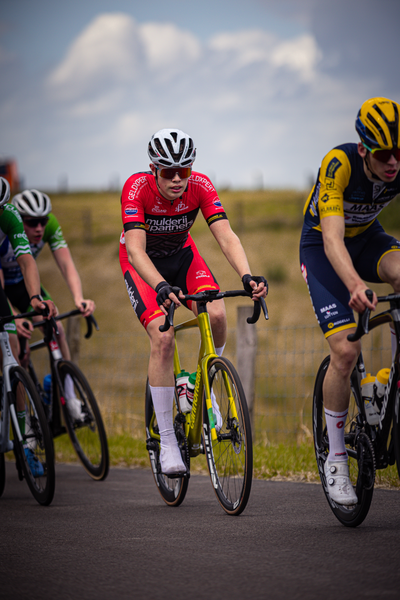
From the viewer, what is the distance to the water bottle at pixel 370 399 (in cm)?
375

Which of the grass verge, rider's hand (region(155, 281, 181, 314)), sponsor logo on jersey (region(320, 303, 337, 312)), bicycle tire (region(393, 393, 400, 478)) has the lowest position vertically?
the grass verge

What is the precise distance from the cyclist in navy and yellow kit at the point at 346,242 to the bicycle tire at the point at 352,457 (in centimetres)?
7

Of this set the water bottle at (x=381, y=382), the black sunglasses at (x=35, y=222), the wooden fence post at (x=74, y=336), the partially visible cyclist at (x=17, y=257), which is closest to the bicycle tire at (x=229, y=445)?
the water bottle at (x=381, y=382)

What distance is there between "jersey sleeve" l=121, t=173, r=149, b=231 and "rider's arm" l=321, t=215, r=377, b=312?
4.96ft

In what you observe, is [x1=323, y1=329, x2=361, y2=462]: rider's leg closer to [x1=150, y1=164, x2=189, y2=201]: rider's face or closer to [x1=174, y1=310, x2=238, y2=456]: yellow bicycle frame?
[x1=174, y1=310, x2=238, y2=456]: yellow bicycle frame

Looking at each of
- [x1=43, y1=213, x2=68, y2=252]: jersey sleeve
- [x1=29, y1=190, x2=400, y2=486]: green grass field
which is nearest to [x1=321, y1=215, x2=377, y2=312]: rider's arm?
[x1=43, y1=213, x2=68, y2=252]: jersey sleeve

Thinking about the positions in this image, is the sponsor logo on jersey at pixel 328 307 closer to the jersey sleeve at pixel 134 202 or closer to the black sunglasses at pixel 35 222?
the jersey sleeve at pixel 134 202

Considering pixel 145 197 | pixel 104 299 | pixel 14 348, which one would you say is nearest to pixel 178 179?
pixel 145 197

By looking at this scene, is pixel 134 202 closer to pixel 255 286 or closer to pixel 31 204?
pixel 255 286

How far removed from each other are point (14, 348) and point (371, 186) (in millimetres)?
3308

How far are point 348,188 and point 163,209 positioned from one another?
154cm

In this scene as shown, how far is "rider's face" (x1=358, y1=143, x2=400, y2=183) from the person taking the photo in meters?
3.61

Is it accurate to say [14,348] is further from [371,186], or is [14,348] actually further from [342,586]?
[342,586]

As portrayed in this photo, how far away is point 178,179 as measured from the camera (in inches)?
186
